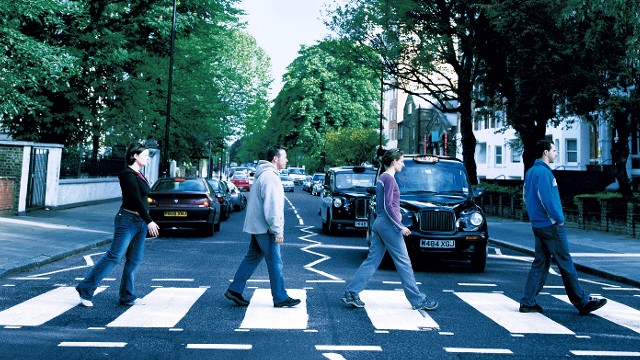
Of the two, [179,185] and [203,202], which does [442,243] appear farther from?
[179,185]

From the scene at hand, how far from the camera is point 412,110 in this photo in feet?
277

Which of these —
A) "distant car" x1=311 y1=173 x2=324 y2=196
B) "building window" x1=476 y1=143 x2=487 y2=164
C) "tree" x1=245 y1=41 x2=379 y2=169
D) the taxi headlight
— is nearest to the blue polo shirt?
the taxi headlight

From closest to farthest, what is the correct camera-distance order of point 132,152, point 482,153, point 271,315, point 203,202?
point 271,315 → point 132,152 → point 203,202 → point 482,153

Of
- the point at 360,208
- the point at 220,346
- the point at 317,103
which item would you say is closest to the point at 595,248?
the point at 360,208

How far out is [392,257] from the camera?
28.5 feet

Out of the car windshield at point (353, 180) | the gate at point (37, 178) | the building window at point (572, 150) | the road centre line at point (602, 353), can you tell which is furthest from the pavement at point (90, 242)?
the building window at point (572, 150)

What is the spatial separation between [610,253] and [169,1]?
66.8ft

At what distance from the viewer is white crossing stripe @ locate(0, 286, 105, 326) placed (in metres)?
7.50

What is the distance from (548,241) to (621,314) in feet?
3.97

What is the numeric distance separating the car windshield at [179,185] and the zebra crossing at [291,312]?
9.95 metres

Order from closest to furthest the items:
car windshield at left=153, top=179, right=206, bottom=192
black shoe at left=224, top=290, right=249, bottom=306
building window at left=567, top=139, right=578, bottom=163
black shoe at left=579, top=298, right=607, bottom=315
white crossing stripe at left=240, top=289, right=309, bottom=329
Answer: white crossing stripe at left=240, top=289, right=309, bottom=329 → black shoe at left=579, top=298, right=607, bottom=315 → black shoe at left=224, top=290, right=249, bottom=306 → car windshield at left=153, top=179, right=206, bottom=192 → building window at left=567, top=139, right=578, bottom=163

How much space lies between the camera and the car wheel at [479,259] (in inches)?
493

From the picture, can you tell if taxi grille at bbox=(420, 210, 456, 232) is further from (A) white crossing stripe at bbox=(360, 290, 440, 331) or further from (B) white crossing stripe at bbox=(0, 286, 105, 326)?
(B) white crossing stripe at bbox=(0, 286, 105, 326)

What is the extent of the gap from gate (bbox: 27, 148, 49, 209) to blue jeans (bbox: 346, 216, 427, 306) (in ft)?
58.0
